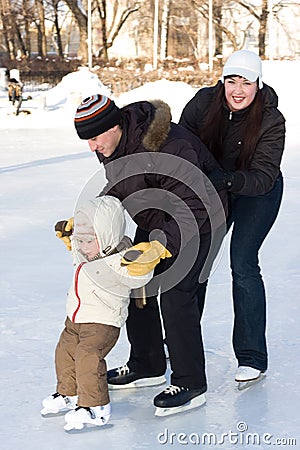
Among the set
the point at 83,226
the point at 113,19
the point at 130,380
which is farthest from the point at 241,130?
the point at 113,19

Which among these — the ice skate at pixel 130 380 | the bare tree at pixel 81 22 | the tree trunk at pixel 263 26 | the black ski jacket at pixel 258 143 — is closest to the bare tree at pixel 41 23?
the bare tree at pixel 81 22

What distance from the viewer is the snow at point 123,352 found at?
2.92m

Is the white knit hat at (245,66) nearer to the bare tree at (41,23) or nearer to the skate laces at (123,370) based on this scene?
the skate laces at (123,370)

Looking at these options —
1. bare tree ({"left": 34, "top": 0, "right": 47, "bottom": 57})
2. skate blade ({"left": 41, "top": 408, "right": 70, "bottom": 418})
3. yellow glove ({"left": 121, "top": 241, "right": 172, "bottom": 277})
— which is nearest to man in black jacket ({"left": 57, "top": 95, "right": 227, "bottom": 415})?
yellow glove ({"left": 121, "top": 241, "right": 172, "bottom": 277})

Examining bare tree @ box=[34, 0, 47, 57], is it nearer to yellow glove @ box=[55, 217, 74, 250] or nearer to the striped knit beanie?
yellow glove @ box=[55, 217, 74, 250]

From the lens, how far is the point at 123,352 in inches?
150

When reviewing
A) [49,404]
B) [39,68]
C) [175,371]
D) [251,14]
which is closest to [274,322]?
[175,371]

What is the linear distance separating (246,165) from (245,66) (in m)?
0.39

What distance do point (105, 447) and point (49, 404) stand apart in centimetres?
34

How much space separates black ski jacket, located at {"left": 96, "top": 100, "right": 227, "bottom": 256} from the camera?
9.33ft

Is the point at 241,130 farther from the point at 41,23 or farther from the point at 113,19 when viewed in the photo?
the point at 113,19

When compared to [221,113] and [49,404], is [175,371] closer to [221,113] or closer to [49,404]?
[49,404]

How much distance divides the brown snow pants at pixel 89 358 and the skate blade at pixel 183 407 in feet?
0.81

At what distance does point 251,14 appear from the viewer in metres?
38.2
